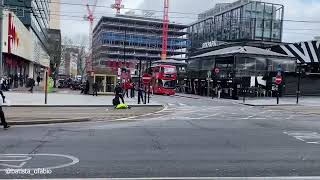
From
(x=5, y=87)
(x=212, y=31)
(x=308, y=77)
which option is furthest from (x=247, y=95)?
(x=212, y=31)

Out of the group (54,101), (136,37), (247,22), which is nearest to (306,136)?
(54,101)

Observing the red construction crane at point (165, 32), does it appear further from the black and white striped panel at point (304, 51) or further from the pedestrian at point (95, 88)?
the pedestrian at point (95, 88)

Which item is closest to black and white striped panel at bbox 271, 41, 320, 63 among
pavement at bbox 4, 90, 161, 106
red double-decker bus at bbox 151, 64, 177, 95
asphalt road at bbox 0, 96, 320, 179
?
red double-decker bus at bbox 151, 64, 177, 95

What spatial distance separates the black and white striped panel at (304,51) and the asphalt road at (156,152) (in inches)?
2021

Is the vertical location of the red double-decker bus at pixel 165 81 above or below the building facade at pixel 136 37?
below

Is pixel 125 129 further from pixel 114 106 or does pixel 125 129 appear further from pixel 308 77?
pixel 308 77

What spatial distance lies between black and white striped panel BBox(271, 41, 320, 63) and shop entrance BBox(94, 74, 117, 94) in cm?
2947

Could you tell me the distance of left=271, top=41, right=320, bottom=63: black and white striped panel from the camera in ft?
225

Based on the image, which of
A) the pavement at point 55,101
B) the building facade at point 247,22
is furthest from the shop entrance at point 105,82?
the building facade at point 247,22

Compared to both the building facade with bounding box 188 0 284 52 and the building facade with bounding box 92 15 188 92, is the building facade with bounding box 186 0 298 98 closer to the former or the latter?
the building facade with bounding box 188 0 284 52

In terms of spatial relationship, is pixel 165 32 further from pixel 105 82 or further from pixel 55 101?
pixel 55 101

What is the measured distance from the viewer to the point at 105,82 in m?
51.5

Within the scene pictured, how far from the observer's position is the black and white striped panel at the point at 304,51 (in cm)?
6850

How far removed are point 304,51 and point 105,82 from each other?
31.6m
